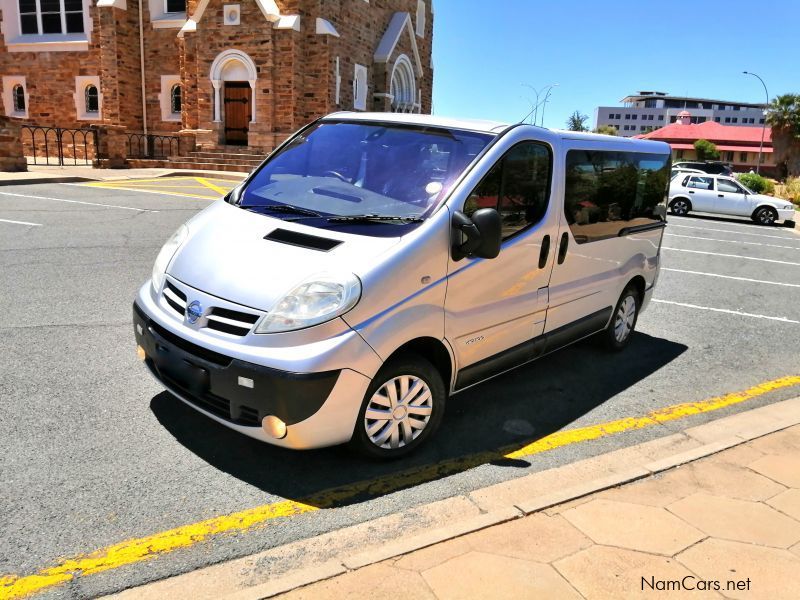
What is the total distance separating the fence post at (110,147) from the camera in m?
21.7

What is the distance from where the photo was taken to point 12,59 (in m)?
26.9

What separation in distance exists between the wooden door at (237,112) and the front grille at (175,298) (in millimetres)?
21665

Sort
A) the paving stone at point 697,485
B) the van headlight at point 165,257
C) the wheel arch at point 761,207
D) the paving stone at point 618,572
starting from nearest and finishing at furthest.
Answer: the paving stone at point 618,572 < the paving stone at point 697,485 < the van headlight at point 165,257 < the wheel arch at point 761,207

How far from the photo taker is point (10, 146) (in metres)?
17.3

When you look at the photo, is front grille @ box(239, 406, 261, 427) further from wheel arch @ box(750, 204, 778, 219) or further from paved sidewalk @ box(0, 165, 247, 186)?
wheel arch @ box(750, 204, 778, 219)

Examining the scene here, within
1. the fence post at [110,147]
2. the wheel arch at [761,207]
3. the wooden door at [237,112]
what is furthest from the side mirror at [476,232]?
the wooden door at [237,112]

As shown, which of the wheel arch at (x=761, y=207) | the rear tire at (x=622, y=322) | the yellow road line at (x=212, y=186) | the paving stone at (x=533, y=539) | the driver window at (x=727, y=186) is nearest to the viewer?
the paving stone at (x=533, y=539)

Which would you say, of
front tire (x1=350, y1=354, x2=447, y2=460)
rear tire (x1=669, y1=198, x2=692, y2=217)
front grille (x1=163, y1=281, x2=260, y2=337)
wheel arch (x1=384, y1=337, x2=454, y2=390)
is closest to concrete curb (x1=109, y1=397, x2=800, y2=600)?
front tire (x1=350, y1=354, x2=447, y2=460)

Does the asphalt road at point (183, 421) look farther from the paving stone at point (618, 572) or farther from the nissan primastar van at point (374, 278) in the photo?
the paving stone at point (618, 572)

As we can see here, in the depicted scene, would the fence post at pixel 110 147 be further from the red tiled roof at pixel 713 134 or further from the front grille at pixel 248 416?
the red tiled roof at pixel 713 134

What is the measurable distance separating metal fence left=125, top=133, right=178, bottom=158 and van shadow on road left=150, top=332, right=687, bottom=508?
2333 cm

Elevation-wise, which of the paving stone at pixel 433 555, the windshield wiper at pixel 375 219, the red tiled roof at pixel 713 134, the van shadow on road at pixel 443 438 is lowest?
the van shadow on road at pixel 443 438

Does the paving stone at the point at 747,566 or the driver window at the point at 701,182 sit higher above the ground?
the driver window at the point at 701,182

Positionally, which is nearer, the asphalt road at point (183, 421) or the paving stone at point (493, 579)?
the paving stone at point (493, 579)
